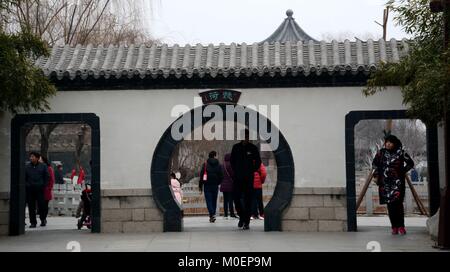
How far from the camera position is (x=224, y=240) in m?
12.2

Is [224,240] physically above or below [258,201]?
below

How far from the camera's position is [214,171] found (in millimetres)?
16828

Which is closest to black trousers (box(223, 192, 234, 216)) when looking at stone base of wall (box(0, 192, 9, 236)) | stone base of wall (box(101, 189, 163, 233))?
stone base of wall (box(101, 189, 163, 233))

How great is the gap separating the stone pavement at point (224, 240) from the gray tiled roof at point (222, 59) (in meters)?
2.78

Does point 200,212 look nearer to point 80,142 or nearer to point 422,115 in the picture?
point 80,142

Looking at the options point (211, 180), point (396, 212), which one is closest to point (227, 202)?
point (211, 180)

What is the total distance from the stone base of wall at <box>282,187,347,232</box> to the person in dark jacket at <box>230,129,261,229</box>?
2.35ft

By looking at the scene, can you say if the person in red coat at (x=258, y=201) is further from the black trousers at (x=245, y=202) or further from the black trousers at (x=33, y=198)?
the black trousers at (x=33, y=198)

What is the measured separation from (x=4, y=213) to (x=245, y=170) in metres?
4.33

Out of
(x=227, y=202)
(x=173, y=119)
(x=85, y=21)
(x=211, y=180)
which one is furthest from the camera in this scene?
(x=85, y=21)

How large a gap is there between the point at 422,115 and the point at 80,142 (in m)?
17.4

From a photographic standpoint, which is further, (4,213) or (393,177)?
(4,213)

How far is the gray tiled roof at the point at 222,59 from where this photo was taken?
540 inches

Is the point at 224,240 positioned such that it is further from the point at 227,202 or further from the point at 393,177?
the point at 227,202
